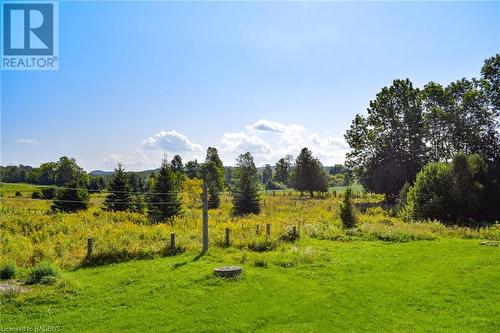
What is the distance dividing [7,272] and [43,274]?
155 cm

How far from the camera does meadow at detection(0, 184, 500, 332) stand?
970cm

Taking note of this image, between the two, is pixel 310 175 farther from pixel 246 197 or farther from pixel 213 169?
pixel 246 197

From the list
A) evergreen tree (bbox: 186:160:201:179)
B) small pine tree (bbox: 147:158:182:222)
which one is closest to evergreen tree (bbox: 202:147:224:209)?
evergreen tree (bbox: 186:160:201:179)

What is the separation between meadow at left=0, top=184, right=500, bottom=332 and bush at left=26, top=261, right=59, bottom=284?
389 mm

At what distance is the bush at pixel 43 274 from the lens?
42.1 ft

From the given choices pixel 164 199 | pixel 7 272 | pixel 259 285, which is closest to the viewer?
pixel 259 285

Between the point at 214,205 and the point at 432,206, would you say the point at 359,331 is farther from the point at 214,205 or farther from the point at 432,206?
the point at 214,205

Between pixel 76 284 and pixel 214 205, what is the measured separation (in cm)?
3675

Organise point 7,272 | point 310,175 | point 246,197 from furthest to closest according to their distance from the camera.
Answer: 1. point 310,175
2. point 246,197
3. point 7,272

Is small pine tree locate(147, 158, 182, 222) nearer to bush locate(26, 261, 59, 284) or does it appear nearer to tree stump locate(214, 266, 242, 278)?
bush locate(26, 261, 59, 284)

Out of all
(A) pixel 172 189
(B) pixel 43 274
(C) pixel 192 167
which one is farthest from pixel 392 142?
(C) pixel 192 167

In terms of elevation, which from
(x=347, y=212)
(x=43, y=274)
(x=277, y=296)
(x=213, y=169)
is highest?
(x=213, y=169)

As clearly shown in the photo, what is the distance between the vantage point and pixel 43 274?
13242mm

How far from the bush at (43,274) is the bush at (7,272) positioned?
0.66m
